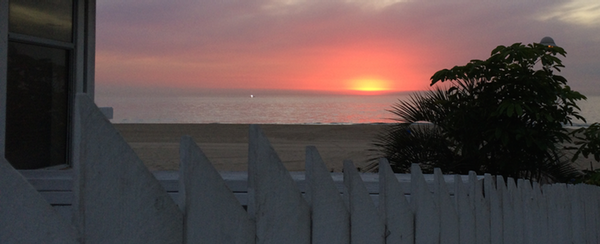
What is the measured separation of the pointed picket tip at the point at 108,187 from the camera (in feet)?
2.70

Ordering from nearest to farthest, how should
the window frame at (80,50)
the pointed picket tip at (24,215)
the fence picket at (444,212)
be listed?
the pointed picket tip at (24,215), the fence picket at (444,212), the window frame at (80,50)

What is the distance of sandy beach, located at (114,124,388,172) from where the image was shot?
1338 cm


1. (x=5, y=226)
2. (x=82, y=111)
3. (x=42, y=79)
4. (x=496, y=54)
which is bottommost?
(x=5, y=226)

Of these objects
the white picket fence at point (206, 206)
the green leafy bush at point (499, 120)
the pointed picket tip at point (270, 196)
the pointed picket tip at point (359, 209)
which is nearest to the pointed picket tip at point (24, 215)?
the white picket fence at point (206, 206)

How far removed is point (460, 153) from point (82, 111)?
7063 mm

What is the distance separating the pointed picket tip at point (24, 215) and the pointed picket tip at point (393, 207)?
0.85 metres

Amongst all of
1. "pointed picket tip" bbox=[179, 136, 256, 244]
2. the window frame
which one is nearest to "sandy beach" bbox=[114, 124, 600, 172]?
the window frame

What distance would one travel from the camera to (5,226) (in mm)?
774

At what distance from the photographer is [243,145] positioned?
1812 centimetres

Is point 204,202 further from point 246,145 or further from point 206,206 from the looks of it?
point 246,145

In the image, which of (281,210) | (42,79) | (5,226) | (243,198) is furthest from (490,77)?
(5,226)

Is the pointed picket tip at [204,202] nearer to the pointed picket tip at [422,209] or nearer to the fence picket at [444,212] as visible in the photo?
the pointed picket tip at [422,209]

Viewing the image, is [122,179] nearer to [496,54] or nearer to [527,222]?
[527,222]

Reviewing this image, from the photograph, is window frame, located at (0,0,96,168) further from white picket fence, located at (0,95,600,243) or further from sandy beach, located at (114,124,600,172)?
sandy beach, located at (114,124,600,172)
